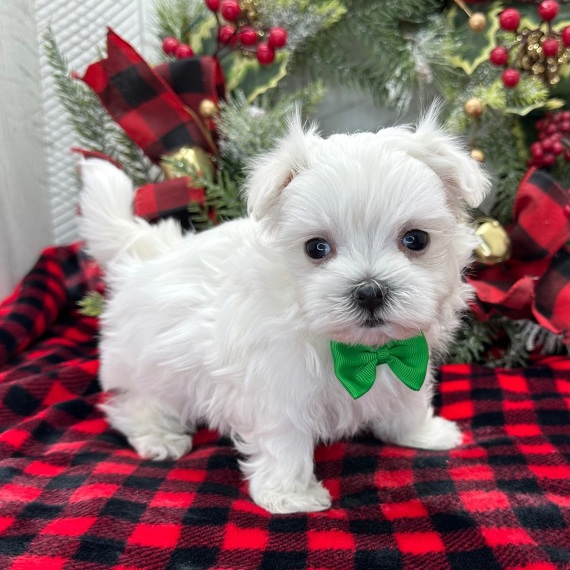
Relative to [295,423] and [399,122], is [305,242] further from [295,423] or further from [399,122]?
[399,122]

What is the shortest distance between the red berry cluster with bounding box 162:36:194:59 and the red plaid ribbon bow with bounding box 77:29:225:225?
0.27ft

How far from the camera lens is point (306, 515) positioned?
1.30 m

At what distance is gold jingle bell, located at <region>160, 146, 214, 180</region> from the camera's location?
6.21 ft

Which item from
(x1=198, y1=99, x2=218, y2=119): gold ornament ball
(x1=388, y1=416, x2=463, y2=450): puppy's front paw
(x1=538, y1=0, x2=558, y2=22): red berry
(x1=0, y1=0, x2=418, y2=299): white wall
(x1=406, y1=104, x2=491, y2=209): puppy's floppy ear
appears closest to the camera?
(x1=406, y1=104, x2=491, y2=209): puppy's floppy ear

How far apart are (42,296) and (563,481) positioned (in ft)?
6.35

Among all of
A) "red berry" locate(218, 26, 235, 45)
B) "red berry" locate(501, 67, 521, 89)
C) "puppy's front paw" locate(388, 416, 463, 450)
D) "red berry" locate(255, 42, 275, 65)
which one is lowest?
"puppy's front paw" locate(388, 416, 463, 450)

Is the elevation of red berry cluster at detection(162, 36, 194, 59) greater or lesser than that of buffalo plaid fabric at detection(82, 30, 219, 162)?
greater

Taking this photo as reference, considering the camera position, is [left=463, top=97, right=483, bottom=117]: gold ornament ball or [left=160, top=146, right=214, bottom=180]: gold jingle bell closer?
[left=463, top=97, right=483, bottom=117]: gold ornament ball

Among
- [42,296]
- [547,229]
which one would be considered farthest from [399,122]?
[42,296]

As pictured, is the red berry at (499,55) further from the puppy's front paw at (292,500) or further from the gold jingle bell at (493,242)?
the puppy's front paw at (292,500)

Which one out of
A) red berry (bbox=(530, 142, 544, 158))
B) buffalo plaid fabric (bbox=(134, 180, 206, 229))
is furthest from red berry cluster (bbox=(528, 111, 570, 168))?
buffalo plaid fabric (bbox=(134, 180, 206, 229))

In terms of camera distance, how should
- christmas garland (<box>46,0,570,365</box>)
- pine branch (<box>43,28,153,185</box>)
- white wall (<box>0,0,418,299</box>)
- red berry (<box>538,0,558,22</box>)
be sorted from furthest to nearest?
1. white wall (<box>0,0,418,299</box>)
2. pine branch (<box>43,28,153,185</box>)
3. christmas garland (<box>46,0,570,365</box>)
4. red berry (<box>538,0,558,22</box>)

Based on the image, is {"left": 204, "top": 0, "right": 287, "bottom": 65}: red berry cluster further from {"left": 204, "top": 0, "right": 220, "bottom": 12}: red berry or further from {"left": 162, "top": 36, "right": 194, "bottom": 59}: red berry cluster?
{"left": 162, "top": 36, "right": 194, "bottom": 59}: red berry cluster

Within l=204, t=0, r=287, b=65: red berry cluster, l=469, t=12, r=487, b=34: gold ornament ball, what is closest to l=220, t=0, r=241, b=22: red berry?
l=204, t=0, r=287, b=65: red berry cluster
